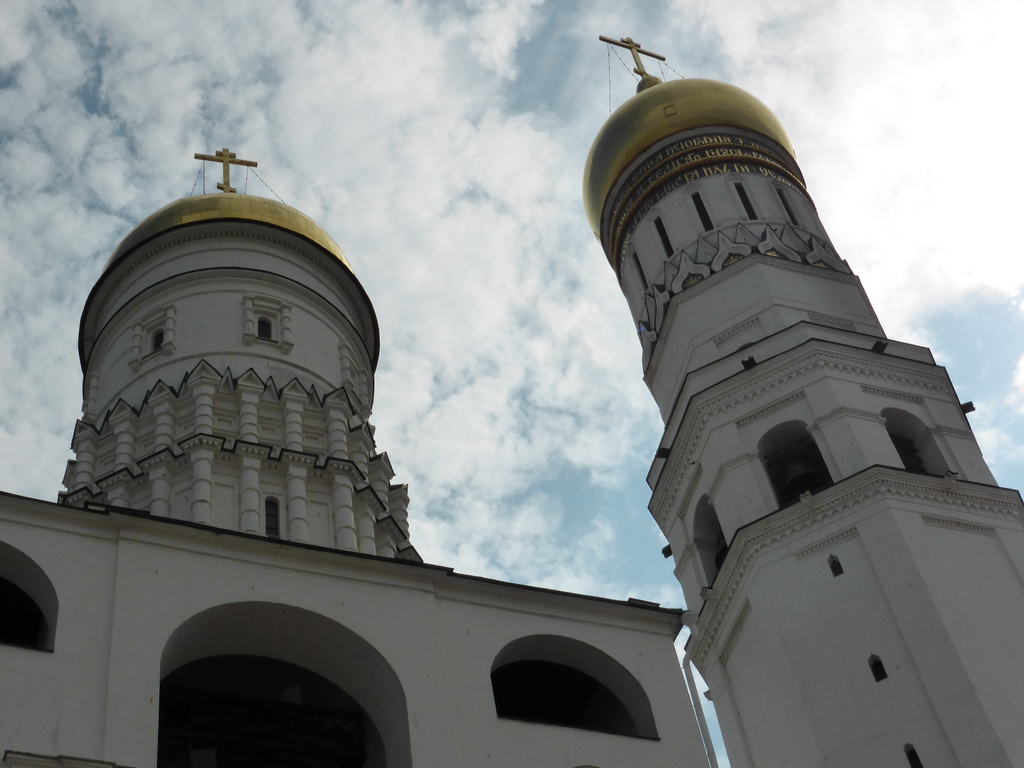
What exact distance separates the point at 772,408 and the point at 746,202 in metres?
5.33

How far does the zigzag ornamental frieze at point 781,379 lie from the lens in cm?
2111

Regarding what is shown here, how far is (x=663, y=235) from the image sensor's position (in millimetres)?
25203

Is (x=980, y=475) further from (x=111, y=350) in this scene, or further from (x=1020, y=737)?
(x=111, y=350)

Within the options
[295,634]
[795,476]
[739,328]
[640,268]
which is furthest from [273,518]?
[640,268]

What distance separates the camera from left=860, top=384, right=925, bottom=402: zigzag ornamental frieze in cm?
2095

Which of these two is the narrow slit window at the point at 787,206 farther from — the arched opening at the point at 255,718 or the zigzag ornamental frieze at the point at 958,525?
the arched opening at the point at 255,718

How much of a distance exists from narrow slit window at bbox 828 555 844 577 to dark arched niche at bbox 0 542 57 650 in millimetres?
10032

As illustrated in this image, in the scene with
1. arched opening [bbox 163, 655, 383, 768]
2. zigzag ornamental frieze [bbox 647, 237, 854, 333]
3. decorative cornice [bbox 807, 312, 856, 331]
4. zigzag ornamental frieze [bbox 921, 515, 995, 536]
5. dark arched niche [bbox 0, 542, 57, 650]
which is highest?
zigzag ornamental frieze [bbox 647, 237, 854, 333]

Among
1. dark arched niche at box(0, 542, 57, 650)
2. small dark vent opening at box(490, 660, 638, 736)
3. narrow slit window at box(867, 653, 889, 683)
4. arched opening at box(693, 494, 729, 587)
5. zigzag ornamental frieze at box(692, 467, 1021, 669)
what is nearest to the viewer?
dark arched niche at box(0, 542, 57, 650)

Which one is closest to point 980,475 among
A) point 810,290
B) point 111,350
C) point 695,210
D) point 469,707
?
point 810,290

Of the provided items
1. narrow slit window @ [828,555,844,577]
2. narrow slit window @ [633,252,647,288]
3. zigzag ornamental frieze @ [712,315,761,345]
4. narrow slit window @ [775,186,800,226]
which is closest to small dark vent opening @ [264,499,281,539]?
narrow slit window @ [828,555,844,577]

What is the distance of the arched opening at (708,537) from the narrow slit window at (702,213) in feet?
18.0

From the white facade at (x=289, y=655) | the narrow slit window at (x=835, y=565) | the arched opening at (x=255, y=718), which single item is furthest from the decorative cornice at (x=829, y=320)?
the arched opening at (x=255, y=718)

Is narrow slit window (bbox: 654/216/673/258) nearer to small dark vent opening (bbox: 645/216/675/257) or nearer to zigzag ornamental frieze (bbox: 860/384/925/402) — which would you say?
small dark vent opening (bbox: 645/216/675/257)
